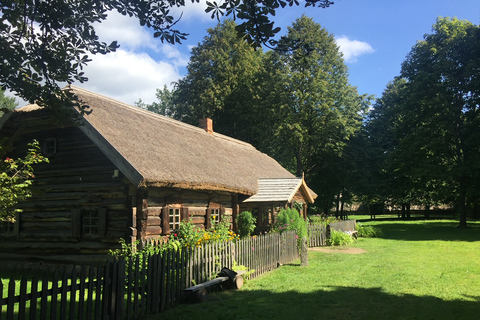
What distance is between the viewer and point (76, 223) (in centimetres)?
1219

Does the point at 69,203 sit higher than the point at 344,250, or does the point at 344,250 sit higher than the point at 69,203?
the point at 69,203

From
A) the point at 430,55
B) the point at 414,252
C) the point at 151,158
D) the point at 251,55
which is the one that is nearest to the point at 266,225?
the point at 414,252

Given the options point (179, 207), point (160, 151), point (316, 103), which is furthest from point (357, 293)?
point (316, 103)

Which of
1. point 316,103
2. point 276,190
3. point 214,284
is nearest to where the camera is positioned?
point 214,284

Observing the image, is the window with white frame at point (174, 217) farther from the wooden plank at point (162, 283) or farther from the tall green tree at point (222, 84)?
the tall green tree at point (222, 84)

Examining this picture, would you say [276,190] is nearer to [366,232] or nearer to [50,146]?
[366,232]

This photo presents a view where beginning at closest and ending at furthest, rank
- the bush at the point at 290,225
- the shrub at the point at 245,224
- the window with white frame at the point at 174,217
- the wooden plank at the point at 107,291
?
the wooden plank at the point at 107,291
the window with white frame at the point at 174,217
the bush at the point at 290,225
the shrub at the point at 245,224

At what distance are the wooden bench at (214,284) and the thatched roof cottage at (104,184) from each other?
130 inches

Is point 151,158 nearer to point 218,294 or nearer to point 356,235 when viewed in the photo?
point 218,294

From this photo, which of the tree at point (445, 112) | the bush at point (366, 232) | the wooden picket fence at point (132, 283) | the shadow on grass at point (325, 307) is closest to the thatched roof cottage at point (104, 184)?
the wooden picket fence at point (132, 283)

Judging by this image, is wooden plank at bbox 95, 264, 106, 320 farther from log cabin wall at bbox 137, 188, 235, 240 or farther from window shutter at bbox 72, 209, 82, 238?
window shutter at bbox 72, 209, 82, 238

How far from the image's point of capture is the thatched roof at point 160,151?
11016mm

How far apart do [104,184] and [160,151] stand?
2335 millimetres

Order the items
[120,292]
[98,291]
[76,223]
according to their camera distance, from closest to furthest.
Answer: [98,291], [120,292], [76,223]
